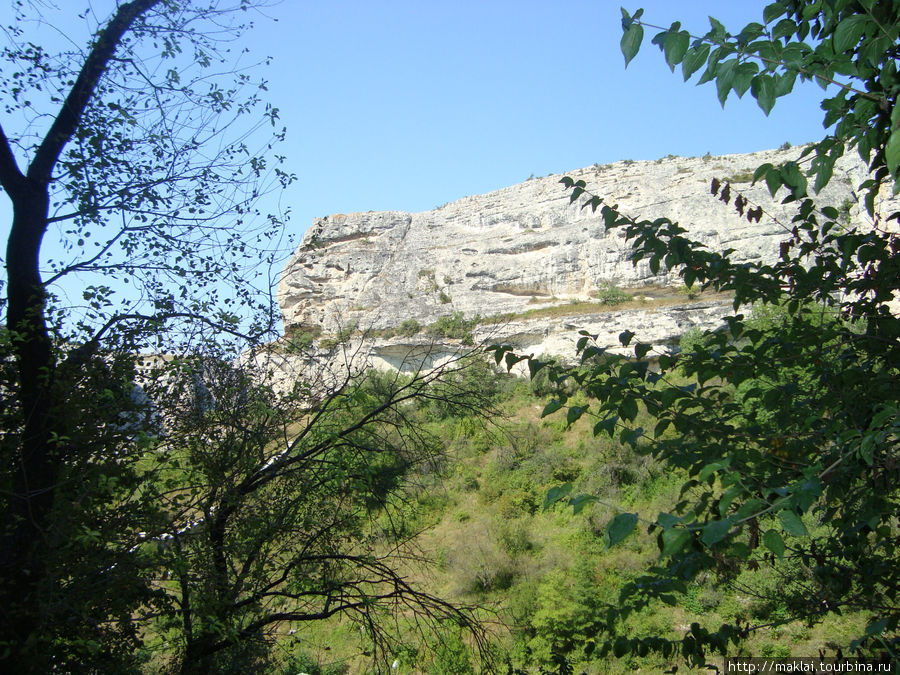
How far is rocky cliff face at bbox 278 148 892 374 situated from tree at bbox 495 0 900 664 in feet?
93.1

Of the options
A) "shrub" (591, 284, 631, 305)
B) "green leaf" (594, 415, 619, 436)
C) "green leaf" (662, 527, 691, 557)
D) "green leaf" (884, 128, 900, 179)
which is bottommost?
"green leaf" (662, 527, 691, 557)

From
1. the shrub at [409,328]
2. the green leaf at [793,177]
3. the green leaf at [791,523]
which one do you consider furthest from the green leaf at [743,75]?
the shrub at [409,328]

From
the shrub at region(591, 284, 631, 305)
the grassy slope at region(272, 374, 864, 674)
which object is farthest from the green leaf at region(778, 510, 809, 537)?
the shrub at region(591, 284, 631, 305)

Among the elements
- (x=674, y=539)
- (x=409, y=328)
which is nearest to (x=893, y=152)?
(x=674, y=539)

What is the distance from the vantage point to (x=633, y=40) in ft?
5.38

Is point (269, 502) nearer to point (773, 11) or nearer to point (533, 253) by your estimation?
point (773, 11)

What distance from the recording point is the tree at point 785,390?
5.05 ft

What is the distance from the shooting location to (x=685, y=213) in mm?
35000

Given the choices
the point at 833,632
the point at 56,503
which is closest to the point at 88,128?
the point at 56,503

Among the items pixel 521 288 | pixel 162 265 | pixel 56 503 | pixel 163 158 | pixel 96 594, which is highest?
pixel 521 288

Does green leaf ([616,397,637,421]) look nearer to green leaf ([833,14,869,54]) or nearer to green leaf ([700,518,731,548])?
green leaf ([700,518,731,548])

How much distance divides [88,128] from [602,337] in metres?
29.4

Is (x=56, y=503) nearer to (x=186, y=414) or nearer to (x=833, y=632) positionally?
(x=186, y=414)

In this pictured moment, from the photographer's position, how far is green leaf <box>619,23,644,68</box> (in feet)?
5.36
